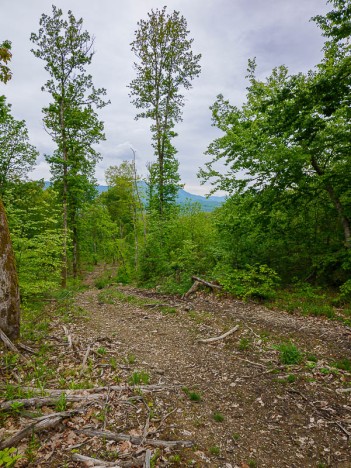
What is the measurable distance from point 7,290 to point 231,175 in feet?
34.5

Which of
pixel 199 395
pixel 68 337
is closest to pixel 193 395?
pixel 199 395

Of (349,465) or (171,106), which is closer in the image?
(349,465)

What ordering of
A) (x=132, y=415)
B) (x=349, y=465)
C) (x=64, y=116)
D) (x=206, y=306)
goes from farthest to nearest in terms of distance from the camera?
(x=64, y=116)
(x=206, y=306)
(x=132, y=415)
(x=349, y=465)

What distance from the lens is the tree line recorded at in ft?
27.7

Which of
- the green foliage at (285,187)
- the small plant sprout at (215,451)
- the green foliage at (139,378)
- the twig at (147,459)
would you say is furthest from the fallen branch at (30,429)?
the green foliage at (285,187)

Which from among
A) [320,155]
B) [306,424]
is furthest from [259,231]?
[306,424]

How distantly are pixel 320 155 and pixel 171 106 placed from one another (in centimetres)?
1162

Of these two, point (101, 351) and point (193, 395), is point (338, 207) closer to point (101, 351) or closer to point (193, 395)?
point (193, 395)

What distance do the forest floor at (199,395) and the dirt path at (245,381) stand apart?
2 centimetres

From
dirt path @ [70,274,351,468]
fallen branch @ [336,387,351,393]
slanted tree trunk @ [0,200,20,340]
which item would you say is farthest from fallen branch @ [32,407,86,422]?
fallen branch @ [336,387,351,393]

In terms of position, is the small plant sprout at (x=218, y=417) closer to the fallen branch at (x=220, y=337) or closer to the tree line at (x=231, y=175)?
the fallen branch at (x=220, y=337)

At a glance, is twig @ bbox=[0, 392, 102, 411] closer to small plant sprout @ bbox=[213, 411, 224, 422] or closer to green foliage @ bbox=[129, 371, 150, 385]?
green foliage @ bbox=[129, 371, 150, 385]

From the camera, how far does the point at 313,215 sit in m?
13.4

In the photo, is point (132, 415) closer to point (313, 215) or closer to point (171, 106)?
point (313, 215)
